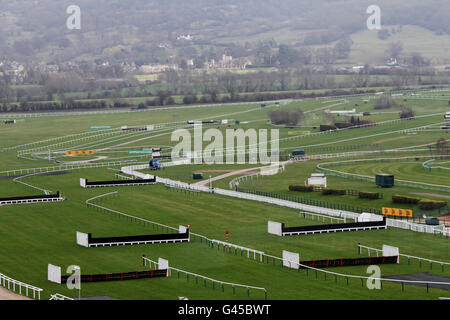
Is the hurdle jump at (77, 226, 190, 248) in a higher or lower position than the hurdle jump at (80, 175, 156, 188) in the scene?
higher

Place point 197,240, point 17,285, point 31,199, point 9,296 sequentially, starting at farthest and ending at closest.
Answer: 1. point 31,199
2. point 197,240
3. point 17,285
4. point 9,296

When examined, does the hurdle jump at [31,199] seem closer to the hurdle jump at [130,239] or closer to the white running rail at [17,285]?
the hurdle jump at [130,239]

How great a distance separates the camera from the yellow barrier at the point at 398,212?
6625cm

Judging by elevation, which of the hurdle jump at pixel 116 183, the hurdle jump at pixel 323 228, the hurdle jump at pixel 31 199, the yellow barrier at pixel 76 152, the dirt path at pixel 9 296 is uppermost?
the dirt path at pixel 9 296

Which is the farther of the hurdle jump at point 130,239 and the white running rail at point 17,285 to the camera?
the hurdle jump at point 130,239

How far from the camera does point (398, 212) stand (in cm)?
6688

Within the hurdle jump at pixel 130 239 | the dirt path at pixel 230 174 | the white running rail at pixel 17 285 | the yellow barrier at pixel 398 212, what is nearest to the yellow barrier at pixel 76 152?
the dirt path at pixel 230 174

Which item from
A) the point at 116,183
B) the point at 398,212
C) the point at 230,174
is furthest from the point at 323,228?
the point at 230,174

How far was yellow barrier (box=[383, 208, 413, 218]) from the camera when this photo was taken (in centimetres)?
6625

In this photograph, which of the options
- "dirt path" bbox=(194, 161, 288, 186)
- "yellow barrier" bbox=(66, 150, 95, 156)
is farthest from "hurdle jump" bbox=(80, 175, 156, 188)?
"yellow barrier" bbox=(66, 150, 95, 156)

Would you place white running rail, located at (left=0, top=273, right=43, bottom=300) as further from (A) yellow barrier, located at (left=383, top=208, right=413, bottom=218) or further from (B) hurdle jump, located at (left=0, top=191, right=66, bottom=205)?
(A) yellow barrier, located at (left=383, top=208, right=413, bottom=218)

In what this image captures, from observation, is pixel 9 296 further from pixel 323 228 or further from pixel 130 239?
pixel 323 228
